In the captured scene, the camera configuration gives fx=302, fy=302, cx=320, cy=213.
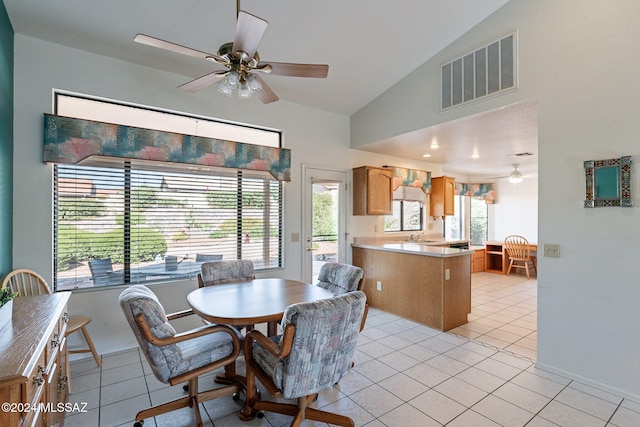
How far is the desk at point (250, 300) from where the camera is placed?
1.87m

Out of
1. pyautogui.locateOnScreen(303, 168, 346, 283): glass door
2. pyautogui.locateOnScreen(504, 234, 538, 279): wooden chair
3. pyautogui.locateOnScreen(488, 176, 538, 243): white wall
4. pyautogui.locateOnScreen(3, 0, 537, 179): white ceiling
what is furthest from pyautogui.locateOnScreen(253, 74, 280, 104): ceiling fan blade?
pyautogui.locateOnScreen(488, 176, 538, 243): white wall

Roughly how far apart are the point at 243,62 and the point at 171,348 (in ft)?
5.95

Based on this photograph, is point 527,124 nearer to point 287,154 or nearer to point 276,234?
point 287,154

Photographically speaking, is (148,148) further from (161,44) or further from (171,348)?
(171,348)

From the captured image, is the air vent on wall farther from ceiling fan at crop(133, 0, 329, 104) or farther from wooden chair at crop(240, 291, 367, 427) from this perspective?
wooden chair at crop(240, 291, 367, 427)

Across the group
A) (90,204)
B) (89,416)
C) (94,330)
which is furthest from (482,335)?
(90,204)

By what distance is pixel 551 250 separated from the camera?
103 inches

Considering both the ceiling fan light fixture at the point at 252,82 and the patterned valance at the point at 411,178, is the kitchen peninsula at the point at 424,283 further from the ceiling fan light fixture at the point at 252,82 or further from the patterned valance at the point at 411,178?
the ceiling fan light fixture at the point at 252,82

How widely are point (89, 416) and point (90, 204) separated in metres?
1.80

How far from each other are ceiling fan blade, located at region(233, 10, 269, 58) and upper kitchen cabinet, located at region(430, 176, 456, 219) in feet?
15.9

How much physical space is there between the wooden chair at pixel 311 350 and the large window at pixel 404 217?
374 cm

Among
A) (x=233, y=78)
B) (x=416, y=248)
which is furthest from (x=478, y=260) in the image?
(x=233, y=78)

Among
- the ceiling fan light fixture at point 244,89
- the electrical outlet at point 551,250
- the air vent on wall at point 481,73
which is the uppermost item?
the air vent on wall at point 481,73

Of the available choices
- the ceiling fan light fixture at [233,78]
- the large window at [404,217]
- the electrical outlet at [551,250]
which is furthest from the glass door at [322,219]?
the electrical outlet at [551,250]
